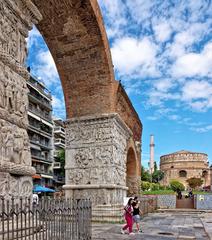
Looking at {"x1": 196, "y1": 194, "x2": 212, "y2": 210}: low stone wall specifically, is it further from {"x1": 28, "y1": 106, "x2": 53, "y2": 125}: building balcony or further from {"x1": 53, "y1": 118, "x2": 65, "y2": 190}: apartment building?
{"x1": 53, "y1": 118, "x2": 65, "y2": 190}: apartment building

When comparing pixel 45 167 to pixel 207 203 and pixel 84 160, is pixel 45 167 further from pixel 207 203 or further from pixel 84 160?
pixel 84 160

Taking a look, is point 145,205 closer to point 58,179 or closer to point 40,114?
point 40,114

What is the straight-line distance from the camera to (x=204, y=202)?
63.7ft

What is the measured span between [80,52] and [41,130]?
81.0ft

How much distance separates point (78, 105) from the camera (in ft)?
34.6

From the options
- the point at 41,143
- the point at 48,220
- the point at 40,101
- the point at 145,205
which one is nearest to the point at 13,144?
the point at 48,220

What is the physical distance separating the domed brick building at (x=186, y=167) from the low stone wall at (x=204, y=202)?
36011 mm

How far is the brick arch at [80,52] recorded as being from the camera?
857 centimetres

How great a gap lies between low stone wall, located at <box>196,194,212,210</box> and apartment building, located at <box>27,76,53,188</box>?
15.9 metres

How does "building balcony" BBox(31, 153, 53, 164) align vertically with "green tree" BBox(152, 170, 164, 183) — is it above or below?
above

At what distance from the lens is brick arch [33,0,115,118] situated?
8570 millimetres

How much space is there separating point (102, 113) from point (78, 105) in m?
0.85

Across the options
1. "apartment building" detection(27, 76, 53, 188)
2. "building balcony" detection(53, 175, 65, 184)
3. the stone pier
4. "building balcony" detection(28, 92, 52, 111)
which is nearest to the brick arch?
the stone pier

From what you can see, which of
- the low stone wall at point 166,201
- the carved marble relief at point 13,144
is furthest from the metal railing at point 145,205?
the carved marble relief at point 13,144
